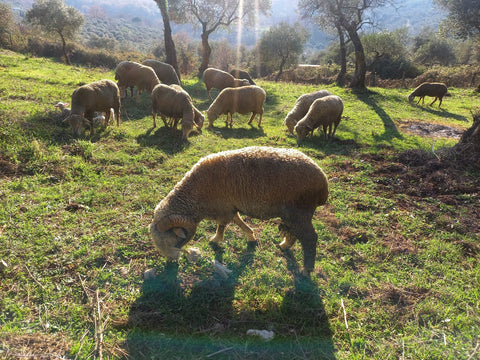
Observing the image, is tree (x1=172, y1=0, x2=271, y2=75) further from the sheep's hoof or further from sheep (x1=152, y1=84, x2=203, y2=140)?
the sheep's hoof

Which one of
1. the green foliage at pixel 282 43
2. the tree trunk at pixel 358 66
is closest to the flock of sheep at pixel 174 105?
the tree trunk at pixel 358 66

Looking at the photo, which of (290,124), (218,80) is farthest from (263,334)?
(218,80)

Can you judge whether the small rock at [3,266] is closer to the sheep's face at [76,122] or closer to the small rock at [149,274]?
the small rock at [149,274]

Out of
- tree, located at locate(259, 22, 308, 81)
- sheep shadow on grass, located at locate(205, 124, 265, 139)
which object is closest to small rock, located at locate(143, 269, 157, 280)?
sheep shadow on grass, located at locate(205, 124, 265, 139)

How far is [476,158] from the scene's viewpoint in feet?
28.3

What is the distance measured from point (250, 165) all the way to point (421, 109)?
1922 cm

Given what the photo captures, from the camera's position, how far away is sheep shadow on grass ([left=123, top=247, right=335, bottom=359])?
3271 mm

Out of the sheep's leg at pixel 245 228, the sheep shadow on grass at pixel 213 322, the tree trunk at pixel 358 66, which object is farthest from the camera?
the tree trunk at pixel 358 66

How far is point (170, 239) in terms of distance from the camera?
4.08 m

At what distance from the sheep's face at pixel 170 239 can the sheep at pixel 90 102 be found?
6772 millimetres

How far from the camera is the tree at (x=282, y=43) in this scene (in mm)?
34969

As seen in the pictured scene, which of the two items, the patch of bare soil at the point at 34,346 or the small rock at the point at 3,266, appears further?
the small rock at the point at 3,266

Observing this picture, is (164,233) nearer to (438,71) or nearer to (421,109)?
(421,109)

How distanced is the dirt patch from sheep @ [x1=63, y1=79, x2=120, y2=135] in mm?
14170
